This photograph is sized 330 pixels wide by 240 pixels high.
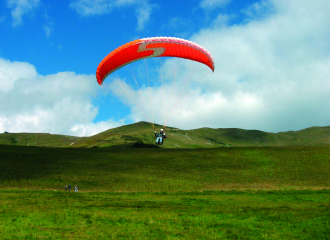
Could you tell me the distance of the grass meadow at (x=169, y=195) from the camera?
11.5m

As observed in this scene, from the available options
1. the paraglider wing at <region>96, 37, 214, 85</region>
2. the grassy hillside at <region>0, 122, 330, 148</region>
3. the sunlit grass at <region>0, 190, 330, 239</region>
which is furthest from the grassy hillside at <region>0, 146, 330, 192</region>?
the grassy hillside at <region>0, 122, 330, 148</region>

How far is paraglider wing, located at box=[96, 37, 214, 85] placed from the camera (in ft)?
81.5

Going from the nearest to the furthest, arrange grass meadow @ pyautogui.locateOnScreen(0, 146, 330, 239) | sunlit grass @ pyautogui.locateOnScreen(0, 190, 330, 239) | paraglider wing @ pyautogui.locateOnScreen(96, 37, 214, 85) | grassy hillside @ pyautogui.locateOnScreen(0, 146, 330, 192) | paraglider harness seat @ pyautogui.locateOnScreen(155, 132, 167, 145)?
sunlit grass @ pyautogui.locateOnScreen(0, 190, 330, 239) < grass meadow @ pyautogui.locateOnScreen(0, 146, 330, 239) < paraglider harness seat @ pyautogui.locateOnScreen(155, 132, 167, 145) < paraglider wing @ pyautogui.locateOnScreen(96, 37, 214, 85) < grassy hillside @ pyautogui.locateOnScreen(0, 146, 330, 192)

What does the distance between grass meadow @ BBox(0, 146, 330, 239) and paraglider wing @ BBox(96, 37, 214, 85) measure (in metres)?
12.3

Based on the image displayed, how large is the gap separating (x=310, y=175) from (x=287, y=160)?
11.1 metres

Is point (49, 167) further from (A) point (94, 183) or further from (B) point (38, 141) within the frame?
(B) point (38, 141)

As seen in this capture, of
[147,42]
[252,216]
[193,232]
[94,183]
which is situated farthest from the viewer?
[94,183]

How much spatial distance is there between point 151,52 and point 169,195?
1377 cm

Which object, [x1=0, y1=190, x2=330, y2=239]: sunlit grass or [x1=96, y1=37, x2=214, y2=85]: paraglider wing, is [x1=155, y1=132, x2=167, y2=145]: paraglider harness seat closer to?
[x1=96, y1=37, x2=214, y2=85]: paraglider wing

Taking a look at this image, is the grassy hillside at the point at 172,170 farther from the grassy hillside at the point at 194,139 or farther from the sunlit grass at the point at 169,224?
the grassy hillside at the point at 194,139

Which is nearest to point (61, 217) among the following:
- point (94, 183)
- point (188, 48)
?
point (188, 48)

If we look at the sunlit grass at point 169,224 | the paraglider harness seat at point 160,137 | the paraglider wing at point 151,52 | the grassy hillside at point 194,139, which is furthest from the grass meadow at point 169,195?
the grassy hillside at point 194,139

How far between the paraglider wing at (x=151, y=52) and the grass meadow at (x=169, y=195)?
1232cm

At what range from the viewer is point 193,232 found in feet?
37.0
